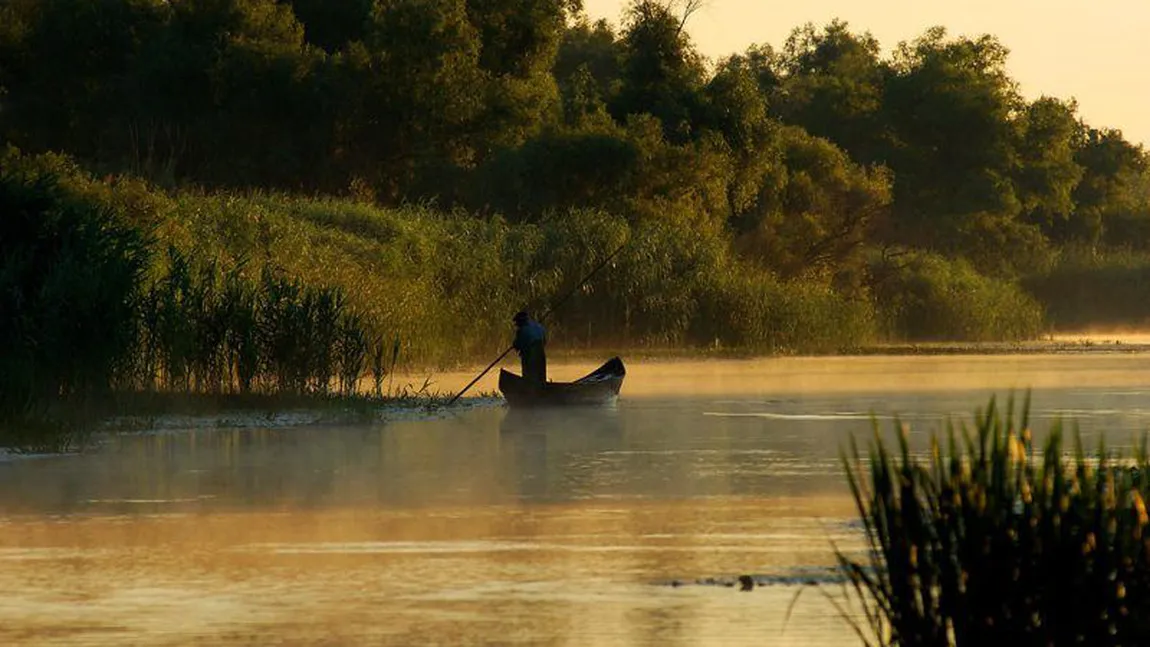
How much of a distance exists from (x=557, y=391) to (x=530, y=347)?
1011mm

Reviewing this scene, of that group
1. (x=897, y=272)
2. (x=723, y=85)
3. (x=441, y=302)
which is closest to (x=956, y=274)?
(x=897, y=272)

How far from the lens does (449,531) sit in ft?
62.3

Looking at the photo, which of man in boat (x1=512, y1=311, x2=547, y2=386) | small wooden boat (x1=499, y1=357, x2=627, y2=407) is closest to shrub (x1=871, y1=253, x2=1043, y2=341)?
small wooden boat (x1=499, y1=357, x2=627, y2=407)

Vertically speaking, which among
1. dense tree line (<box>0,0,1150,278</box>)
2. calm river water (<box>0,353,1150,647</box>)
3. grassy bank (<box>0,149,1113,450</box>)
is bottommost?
calm river water (<box>0,353,1150,647</box>)

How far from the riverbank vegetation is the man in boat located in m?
1.98

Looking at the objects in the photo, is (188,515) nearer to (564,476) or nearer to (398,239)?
(564,476)

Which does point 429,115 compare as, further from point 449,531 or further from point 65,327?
point 449,531

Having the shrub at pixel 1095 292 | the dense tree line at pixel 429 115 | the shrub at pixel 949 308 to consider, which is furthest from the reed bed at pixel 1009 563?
the shrub at pixel 1095 292

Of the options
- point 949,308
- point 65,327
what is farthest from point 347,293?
point 949,308

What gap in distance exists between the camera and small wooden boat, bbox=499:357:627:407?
36594 millimetres

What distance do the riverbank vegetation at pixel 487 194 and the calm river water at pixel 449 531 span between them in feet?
7.88

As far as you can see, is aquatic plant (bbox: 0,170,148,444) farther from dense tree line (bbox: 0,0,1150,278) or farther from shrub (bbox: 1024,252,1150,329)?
shrub (bbox: 1024,252,1150,329)

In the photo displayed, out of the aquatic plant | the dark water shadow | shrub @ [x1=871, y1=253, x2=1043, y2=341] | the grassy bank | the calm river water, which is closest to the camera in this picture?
the calm river water

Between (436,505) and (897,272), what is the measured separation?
2263 inches
